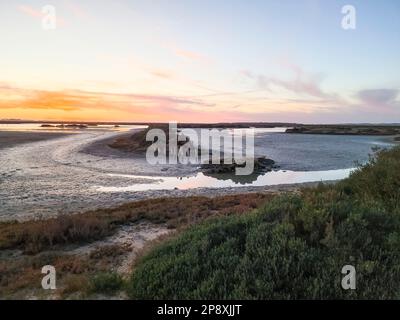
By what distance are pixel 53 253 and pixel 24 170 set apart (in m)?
22.2

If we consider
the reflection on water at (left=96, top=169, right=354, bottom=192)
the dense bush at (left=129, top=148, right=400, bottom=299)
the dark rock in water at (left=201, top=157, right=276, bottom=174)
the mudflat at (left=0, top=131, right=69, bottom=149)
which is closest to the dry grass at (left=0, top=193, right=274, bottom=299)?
the dense bush at (left=129, top=148, right=400, bottom=299)

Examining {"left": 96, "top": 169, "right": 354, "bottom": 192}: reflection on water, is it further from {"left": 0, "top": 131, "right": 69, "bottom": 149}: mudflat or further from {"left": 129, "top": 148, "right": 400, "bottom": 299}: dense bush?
{"left": 0, "top": 131, "right": 69, "bottom": 149}: mudflat

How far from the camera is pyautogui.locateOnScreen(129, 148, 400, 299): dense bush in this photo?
230 inches

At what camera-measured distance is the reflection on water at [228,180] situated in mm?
23644

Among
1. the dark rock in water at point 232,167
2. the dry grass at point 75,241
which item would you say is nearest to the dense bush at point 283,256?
the dry grass at point 75,241

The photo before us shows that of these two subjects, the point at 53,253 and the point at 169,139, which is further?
the point at 169,139

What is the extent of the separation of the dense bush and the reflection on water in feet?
49.5

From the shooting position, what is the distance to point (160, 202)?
1739 centimetres

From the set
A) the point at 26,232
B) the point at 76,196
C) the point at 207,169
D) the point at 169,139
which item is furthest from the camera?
the point at 169,139

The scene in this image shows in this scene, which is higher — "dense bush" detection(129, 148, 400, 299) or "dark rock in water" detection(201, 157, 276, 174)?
"dense bush" detection(129, 148, 400, 299)
